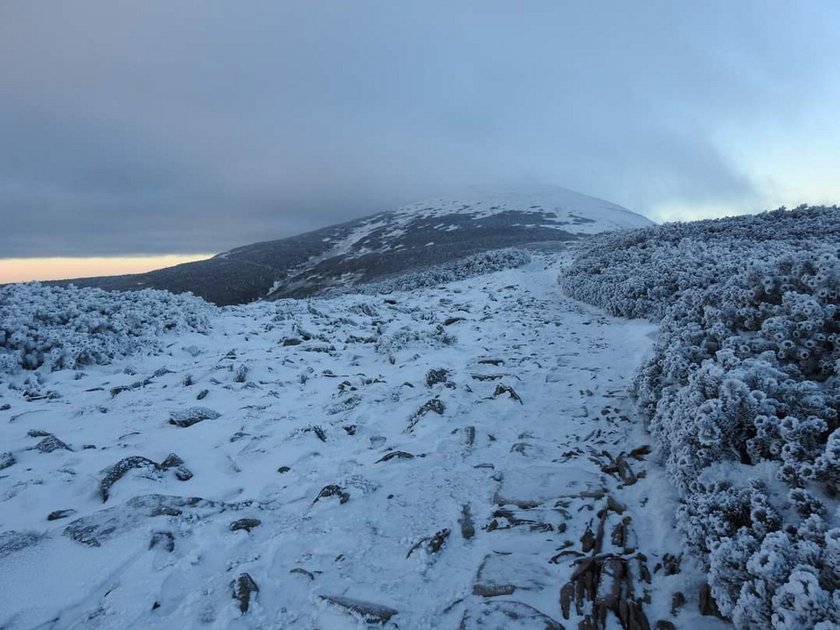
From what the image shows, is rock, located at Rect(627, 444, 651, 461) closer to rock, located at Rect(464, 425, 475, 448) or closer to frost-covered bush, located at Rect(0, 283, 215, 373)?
rock, located at Rect(464, 425, 475, 448)

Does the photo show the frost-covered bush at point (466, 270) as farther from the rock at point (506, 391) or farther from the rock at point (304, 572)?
the rock at point (304, 572)

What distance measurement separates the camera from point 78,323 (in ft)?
34.8

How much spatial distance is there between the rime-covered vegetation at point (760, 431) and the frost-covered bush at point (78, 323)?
10.7 meters

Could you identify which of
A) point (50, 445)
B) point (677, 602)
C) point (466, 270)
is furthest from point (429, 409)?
point (466, 270)

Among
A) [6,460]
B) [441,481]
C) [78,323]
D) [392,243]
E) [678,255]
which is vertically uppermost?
[392,243]

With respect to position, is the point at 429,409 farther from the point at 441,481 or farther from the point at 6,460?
Answer: the point at 6,460

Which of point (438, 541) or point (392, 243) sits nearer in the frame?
point (438, 541)

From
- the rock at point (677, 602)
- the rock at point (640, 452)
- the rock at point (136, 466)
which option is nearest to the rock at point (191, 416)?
the rock at point (136, 466)

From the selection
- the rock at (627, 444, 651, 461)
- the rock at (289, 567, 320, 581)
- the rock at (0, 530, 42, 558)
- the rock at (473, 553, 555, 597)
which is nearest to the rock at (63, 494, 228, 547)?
the rock at (0, 530, 42, 558)

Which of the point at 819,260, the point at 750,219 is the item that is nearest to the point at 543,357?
the point at 819,260

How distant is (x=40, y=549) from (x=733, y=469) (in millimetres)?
6342

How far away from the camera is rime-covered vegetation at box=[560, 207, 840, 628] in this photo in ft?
9.83

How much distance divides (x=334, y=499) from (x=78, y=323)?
29.6 feet

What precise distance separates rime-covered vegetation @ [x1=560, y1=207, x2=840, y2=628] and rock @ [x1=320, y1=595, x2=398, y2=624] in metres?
2.48
